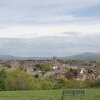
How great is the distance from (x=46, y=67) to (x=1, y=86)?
97374 millimetres

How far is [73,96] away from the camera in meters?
29.3

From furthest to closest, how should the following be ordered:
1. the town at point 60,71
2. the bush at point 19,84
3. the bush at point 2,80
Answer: the town at point 60,71
the bush at point 19,84
the bush at point 2,80

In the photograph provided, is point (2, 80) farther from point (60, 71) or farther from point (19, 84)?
point (60, 71)

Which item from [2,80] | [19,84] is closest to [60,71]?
[19,84]

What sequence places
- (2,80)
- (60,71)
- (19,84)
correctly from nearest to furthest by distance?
1. (2,80)
2. (19,84)
3. (60,71)

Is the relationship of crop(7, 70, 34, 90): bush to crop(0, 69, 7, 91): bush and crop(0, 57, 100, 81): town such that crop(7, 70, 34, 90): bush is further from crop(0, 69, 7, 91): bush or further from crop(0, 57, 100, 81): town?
crop(0, 57, 100, 81): town

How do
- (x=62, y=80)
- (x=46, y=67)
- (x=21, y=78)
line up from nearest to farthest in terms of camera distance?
(x=21, y=78) → (x=62, y=80) → (x=46, y=67)

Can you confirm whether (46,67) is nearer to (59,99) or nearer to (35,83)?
(35,83)

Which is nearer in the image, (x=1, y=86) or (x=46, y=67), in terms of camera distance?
(x=1, y=86)

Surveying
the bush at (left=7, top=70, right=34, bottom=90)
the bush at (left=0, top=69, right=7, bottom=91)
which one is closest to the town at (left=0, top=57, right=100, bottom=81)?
the bush at (left=7, top=70, right=34, bottom=90)

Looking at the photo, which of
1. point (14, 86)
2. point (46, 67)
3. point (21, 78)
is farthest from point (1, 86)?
point (46, 67)

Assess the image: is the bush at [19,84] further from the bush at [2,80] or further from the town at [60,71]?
the town at [60,71]

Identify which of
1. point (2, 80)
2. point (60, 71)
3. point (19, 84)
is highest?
point (60, 71)

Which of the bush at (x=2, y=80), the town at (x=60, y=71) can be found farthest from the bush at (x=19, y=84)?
the town at (x=60, y=71)
